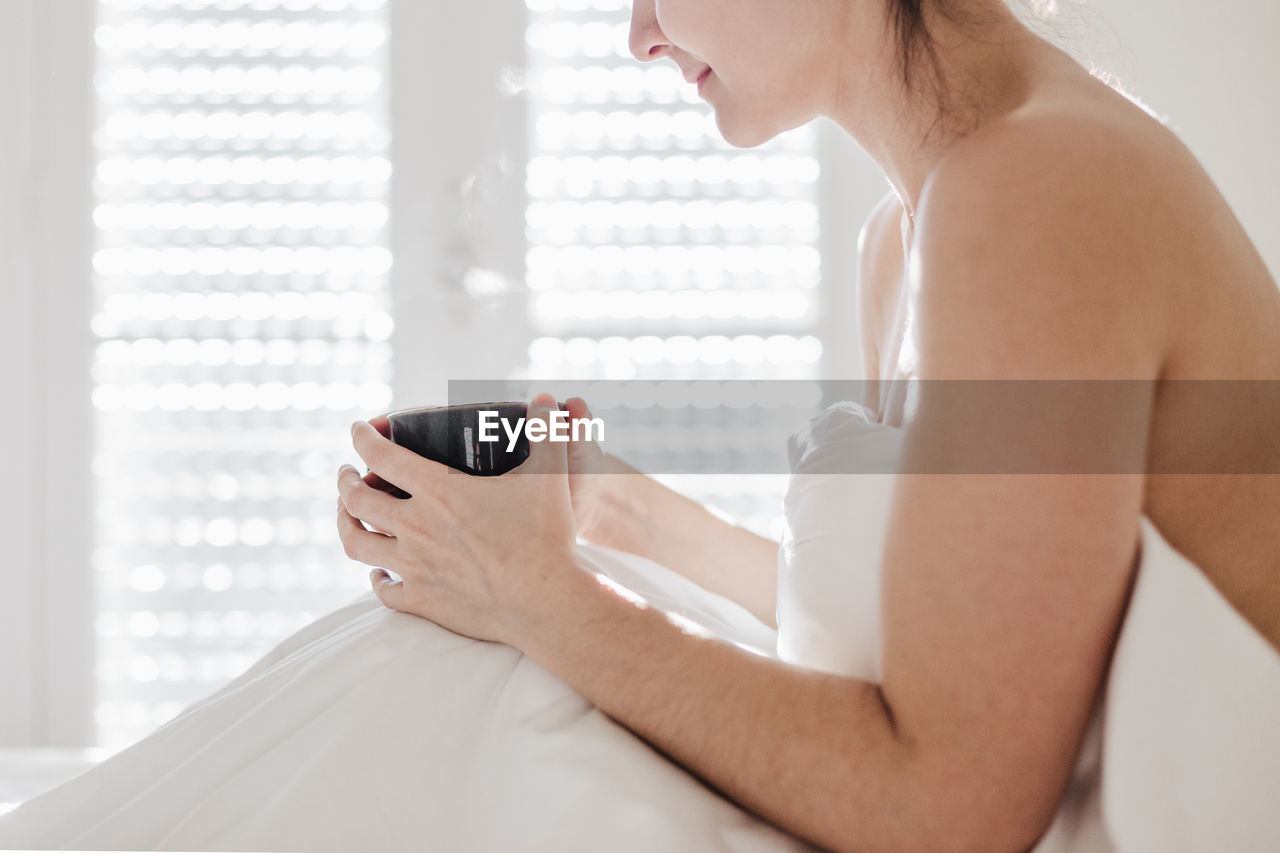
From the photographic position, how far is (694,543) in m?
0.98

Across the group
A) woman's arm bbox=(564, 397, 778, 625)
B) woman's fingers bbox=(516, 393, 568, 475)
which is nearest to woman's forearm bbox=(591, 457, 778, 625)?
woman's arm bbox=(564, 397, 778, 625)

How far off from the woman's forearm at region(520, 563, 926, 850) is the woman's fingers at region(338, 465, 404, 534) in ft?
0.50

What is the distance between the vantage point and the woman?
456 millimetres

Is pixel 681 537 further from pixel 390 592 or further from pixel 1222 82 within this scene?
pixel 1222 82

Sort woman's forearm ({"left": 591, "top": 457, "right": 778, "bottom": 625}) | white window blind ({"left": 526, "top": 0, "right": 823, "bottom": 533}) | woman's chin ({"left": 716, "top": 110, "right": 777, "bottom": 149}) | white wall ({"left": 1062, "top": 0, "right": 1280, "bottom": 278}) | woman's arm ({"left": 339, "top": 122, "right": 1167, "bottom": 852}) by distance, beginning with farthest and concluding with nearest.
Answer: white window blind ({"left": 526, "top": 0, "right": 823, "bottom": 533}) < white wall ({"left": 1062, "top": 0, "right": 1280, "bottom": 278}) < woman's forearm ({"left": 591, "top": 457, "right": 778, "bottom": 625}) < woman's chin ({"left": 716, "top": 110, "right": 777, "bottom": 149}) < woman's arm ({"left": 339, "top": 122, "right": 1167, "bottom": 852})

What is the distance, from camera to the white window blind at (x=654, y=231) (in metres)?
1.85

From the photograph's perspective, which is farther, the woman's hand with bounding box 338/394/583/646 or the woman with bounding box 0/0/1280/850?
the woman's hand with bounding box 338/394/583/646

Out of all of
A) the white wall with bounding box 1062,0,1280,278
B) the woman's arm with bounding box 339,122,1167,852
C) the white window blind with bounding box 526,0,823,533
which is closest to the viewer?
the woman's arm with bounding box 339,122,1167,852

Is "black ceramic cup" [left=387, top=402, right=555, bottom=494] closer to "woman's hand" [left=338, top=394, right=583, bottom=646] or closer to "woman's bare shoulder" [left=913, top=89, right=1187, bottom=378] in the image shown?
"woman's hand" [left=338, top=394, right=583, bottom=646]

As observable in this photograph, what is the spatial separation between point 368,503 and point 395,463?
4 centimetres

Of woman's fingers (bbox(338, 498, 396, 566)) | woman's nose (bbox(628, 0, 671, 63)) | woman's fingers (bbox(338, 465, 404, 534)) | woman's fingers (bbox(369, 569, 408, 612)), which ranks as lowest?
woman's fingers (bbox(369, 569, 408, 612))

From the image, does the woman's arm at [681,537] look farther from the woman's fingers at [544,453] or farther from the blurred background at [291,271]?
the blurred background at [291,271]

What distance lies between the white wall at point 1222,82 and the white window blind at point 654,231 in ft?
1.99

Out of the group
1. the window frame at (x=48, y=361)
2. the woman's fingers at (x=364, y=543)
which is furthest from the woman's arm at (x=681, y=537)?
the window frame at (x=48, y=361)
